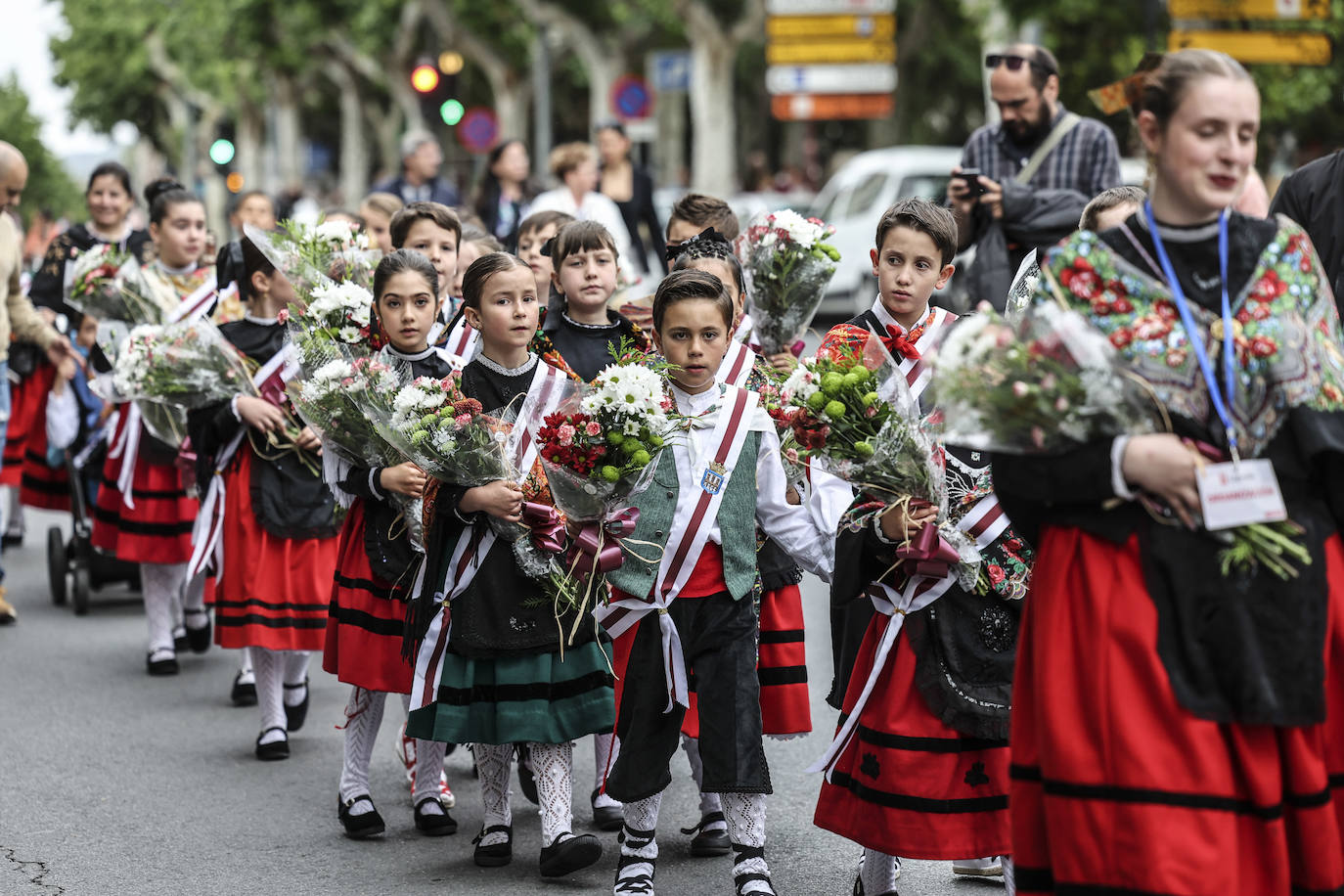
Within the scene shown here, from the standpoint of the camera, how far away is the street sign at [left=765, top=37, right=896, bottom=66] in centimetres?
3297

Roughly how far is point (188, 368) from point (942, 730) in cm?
385

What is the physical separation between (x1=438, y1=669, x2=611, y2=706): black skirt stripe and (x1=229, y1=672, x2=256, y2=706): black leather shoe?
2.88 m

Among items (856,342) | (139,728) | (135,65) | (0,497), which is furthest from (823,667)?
(135,65)

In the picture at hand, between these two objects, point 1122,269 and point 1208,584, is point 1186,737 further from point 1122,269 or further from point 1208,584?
point 1122,269

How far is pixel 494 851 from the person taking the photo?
19.7ft

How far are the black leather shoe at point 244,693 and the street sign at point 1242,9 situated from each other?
39.5 feet

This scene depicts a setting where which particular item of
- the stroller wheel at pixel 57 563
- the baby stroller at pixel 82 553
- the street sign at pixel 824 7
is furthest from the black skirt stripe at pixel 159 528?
the street sign at pixel 824 7

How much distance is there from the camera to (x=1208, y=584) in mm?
3734

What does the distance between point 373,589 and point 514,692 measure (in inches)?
34.6

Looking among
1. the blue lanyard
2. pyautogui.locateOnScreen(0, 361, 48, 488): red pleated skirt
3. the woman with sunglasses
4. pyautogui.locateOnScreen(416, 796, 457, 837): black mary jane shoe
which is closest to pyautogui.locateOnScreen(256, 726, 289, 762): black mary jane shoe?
pyautogui.locateOnScreen(416, 796, 457, 837): black mary jane shoe

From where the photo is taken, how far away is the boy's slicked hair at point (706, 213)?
787 cm

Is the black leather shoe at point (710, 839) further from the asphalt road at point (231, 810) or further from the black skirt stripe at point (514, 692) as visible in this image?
the black skirt stripe at point (514, 692)

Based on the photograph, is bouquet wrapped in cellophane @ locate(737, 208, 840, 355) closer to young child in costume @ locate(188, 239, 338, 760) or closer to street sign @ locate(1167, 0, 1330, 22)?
young child in costume @ locate(188, 239, 338, 760)

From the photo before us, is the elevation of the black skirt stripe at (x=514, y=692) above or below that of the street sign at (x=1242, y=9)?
below
